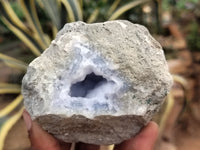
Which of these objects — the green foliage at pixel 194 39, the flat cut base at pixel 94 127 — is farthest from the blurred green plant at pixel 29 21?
the green foliage at pixel 194 39

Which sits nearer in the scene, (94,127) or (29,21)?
(94,127)

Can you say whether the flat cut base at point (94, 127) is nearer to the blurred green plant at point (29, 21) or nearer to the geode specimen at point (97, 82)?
the geode specimen at point (97, 82)

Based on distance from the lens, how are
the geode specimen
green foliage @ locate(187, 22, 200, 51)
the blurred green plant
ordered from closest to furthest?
the geode specimen, the blurred green plant, green foliage @ locate(187, 22, 200, 51)

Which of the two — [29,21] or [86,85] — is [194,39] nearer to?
[29,21]

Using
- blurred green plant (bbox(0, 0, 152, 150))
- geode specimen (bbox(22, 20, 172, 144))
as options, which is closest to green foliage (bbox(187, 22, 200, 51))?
blurred green plant (bbox(0, 0, 152, 150))

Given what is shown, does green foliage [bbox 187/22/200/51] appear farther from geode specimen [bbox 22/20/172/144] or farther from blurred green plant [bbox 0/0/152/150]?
geode specimen [bbox 22/20/172/144]

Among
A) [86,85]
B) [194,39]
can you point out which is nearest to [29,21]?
[86,85]

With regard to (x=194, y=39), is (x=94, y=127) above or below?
above

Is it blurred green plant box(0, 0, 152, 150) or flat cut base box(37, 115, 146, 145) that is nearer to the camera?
flat cut base box(37, 115, 146, 145)
